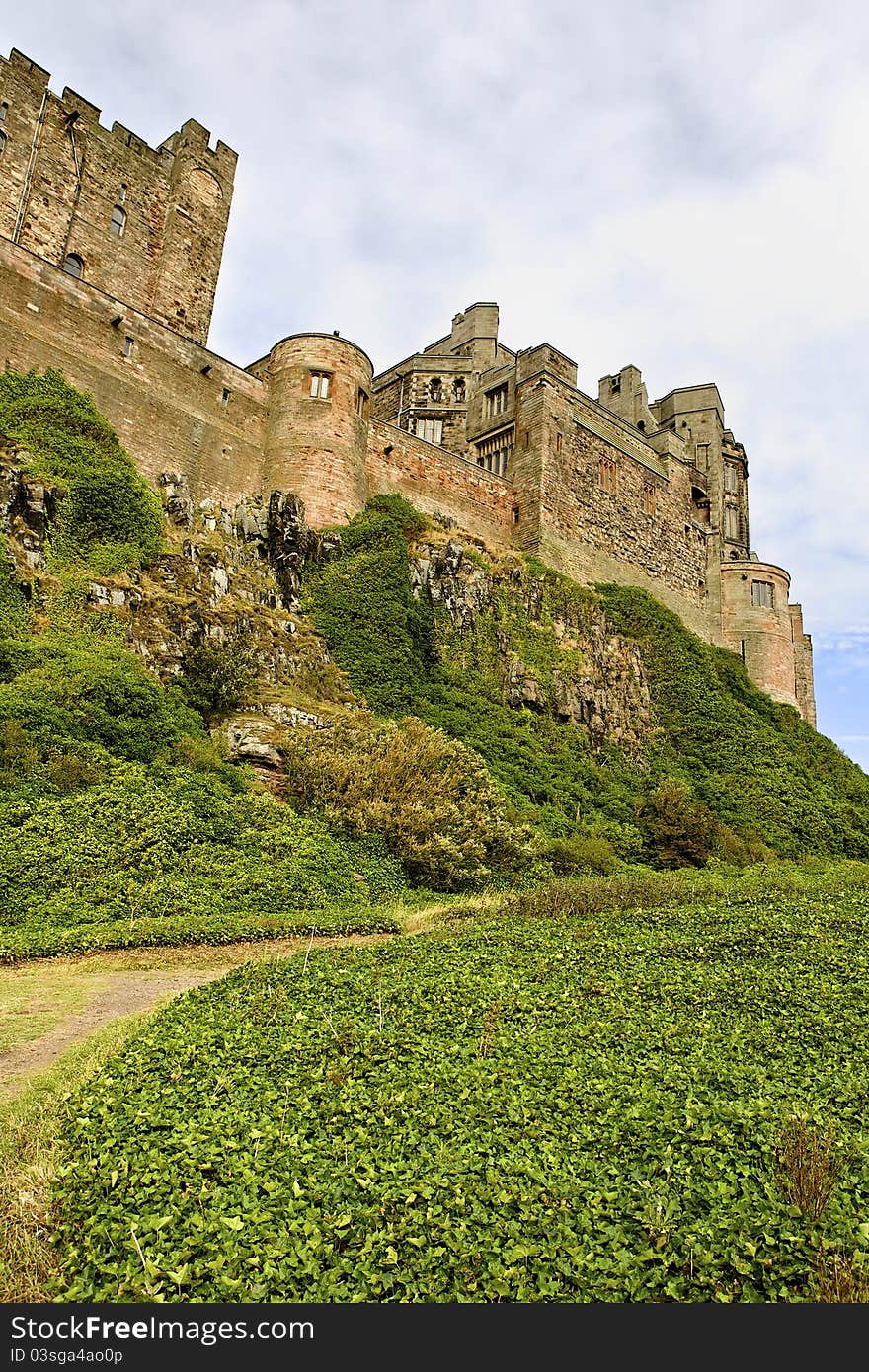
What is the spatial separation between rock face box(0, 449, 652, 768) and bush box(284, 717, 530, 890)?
111 centimetres

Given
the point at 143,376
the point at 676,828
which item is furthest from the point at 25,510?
the point at 676,828

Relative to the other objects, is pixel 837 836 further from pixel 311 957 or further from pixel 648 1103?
pixel 648 1103

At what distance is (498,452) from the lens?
35.9 meters

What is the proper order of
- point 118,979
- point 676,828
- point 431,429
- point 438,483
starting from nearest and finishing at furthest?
1. point 118,979
2. point 676,828
3. point 438,483
4. point 431,429

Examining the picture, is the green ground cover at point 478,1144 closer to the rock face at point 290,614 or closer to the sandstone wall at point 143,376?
the rock face at point 290,614

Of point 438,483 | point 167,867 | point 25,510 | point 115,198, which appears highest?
point 115,198

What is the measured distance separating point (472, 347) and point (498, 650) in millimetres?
21162

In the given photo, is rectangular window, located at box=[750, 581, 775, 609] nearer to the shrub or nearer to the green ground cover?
the shrub

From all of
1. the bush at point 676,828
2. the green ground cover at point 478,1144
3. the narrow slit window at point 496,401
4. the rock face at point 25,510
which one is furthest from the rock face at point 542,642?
the green ground cover at point 478,1144

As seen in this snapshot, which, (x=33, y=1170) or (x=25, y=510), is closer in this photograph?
(x=33, y=1170)

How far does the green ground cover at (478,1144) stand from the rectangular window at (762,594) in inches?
1444

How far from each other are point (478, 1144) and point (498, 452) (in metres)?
33.7

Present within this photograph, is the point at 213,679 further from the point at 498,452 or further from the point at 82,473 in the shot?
the point at 498,452

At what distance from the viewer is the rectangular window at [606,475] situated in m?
36.4
